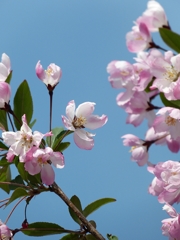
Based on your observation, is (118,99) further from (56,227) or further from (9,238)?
(9,238)

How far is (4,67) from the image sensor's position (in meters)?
1.26

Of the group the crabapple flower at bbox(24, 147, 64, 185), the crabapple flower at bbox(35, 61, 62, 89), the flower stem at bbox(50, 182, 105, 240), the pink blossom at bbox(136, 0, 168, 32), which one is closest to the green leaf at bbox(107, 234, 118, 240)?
the flower stem at bbox(50, 182, 105, 240)

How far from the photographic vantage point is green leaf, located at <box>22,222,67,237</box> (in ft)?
4.14

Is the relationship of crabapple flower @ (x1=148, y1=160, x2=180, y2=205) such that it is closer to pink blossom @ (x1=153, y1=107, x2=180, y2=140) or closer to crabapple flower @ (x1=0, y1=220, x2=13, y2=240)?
pink blossom @ (x1=153, y1=107, x2=180, y2=140)

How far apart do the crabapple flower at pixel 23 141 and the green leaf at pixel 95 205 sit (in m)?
0.40

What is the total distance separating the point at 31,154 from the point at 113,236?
1.46ft

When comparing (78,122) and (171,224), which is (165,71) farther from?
(171,224)

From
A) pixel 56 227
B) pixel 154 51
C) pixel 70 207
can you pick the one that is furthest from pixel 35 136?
pixel 154 51

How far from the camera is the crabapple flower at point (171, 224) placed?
1209 millimetres

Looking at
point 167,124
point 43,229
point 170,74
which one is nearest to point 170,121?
point 167,124

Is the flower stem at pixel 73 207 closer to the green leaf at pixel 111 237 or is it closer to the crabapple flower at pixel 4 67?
the green leaf at pixel 111 237

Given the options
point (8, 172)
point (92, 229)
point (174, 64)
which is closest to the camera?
point (92, 229)

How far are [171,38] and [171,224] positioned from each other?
2.20 ft

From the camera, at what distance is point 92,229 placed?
3.93 feet
